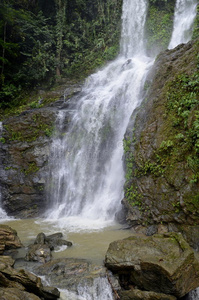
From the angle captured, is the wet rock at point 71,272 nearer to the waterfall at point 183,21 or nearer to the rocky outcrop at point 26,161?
the rocky outcrop at point 26,161

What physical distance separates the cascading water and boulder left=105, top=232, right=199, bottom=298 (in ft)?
16.7

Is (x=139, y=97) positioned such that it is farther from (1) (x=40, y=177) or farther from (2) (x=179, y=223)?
(2) (x=179, y=223)

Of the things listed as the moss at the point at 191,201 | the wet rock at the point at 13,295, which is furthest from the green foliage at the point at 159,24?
the wet rock at the point at 13,295

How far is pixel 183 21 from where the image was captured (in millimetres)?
22250

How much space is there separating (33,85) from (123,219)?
17.0 m

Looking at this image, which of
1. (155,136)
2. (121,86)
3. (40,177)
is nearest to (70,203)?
(40,177)

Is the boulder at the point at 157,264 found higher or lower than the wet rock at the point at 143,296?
higher

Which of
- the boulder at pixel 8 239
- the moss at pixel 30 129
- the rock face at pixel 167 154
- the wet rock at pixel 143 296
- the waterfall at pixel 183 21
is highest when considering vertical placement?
the waterfall at pixel 183 21

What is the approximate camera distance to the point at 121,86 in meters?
16.5

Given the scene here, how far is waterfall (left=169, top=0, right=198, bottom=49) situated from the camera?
69.1 ft

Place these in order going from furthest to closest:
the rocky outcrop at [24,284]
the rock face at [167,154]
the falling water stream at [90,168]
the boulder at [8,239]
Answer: the falling water stream at [90,168] → the rock face at [167,154] → the boulder at [8,239] → the rocky outcrop at [24,284]

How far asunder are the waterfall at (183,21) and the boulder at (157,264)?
20.6m

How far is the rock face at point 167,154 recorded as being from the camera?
24.6 ft

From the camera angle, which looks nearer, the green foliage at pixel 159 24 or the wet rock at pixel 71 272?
the wet rock at pixel 71 272
